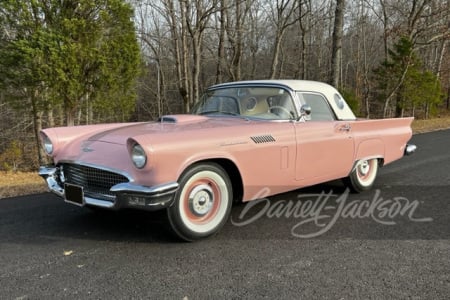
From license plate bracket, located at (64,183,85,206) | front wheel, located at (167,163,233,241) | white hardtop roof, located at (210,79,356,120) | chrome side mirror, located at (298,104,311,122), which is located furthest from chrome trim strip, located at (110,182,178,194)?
white hardtop roof, located at (210,79,356,120)

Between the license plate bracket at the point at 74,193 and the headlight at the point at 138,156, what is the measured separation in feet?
2.20

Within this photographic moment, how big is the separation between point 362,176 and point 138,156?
131 inches

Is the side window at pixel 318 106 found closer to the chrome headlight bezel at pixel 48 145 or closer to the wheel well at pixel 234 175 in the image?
the wheel well at pixel 234 175

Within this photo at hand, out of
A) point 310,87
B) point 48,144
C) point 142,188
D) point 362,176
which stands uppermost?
point 310,87

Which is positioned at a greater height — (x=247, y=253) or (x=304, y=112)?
(x=304, y=112)

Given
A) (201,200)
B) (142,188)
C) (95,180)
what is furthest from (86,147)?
(201,200)

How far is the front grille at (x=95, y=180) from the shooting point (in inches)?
118

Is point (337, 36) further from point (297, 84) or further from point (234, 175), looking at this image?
point (234, 175)

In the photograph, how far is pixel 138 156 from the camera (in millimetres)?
2805

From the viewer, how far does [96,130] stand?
13.0 ft

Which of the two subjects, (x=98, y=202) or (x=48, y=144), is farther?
(x=48, y=144)

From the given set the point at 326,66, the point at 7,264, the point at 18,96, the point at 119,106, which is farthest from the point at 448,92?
the point at 7,264

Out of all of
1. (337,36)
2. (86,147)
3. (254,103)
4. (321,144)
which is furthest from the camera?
(337,36)

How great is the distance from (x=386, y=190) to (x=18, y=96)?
8.85 meters
